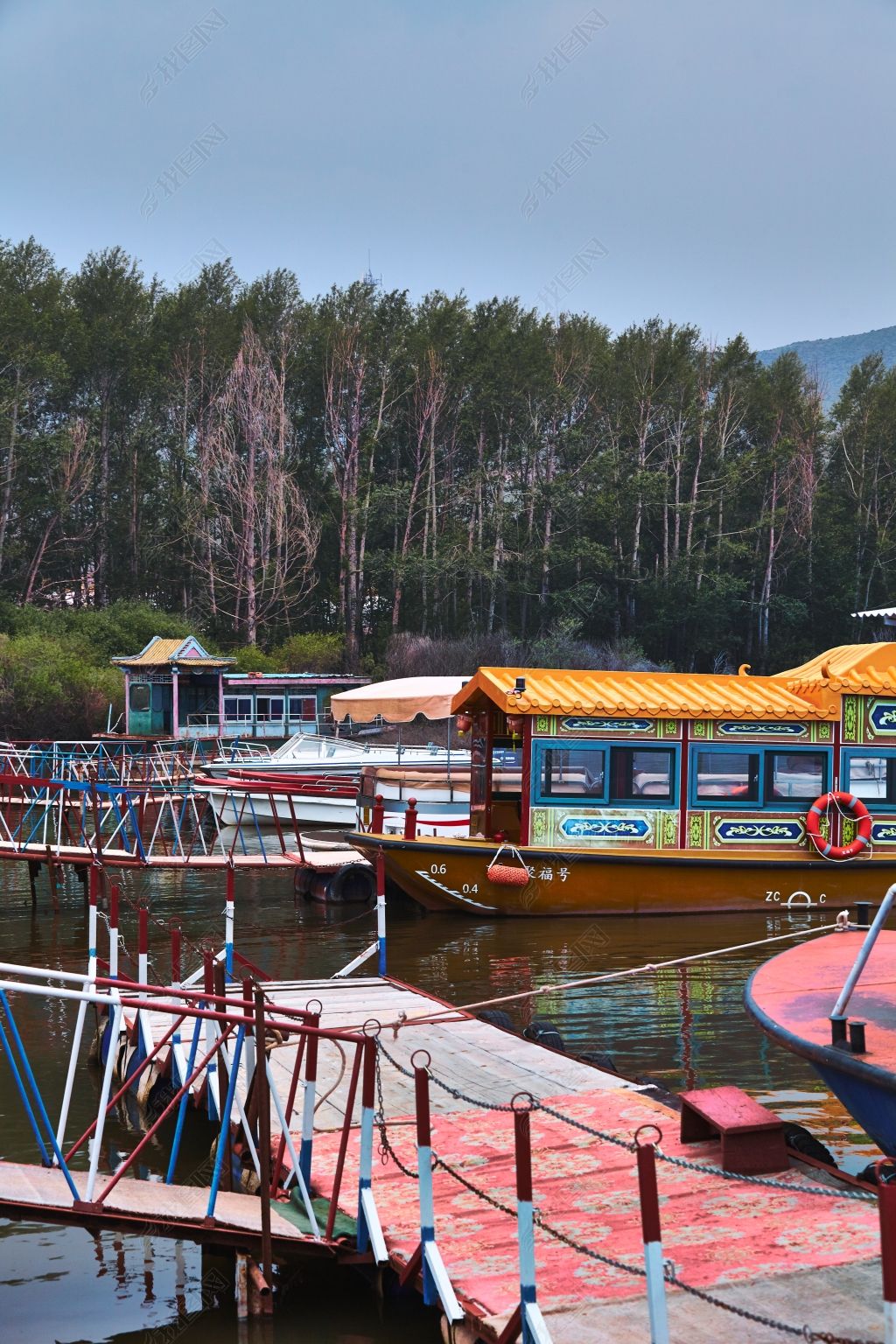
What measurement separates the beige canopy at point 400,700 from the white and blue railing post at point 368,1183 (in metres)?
25.7

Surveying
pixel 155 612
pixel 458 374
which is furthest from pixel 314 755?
pixel 458 374

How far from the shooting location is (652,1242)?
13.7ft

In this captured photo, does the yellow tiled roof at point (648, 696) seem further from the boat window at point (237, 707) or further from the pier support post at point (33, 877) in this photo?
the boat window at point (237, 707)

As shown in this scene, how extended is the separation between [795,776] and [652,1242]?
1366 centimetres

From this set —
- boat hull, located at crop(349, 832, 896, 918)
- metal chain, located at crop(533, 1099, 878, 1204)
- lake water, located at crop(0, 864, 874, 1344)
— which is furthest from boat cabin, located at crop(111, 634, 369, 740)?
metal chain, located at crop(533, 1099, 878, 1204)

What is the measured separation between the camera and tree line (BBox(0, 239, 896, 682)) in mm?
49156

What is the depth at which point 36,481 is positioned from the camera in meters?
49.3

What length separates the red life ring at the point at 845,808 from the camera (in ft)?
56.2

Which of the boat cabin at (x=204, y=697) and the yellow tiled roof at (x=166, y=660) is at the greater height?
the yellow tiled roof at (x=166, y=660)

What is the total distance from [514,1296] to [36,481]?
47.7 meters

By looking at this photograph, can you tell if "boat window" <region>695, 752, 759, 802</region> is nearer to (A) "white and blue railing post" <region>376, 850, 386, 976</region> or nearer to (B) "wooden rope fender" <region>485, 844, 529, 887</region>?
(B) "wooden rope fender" <region>485, 844, 529, 887</region>

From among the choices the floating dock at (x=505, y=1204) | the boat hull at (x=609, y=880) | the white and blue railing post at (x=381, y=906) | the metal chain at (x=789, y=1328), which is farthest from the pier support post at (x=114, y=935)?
the boat hull at (x=609, y=880)

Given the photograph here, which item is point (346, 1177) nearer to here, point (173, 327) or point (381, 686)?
point (381, 686)

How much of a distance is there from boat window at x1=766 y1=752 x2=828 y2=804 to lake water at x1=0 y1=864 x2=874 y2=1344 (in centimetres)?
162
